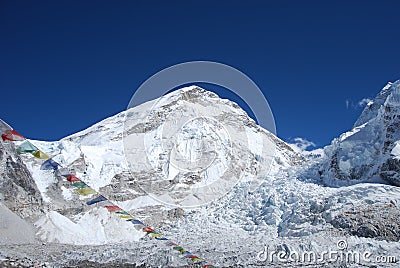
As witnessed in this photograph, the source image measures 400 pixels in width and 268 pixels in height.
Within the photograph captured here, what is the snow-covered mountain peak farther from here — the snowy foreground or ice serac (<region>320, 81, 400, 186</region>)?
ice serac (<region>320, 81, 400, 186</region>)

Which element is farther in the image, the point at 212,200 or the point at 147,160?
the point at 147,160

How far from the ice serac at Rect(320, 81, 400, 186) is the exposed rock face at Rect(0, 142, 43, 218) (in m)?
26.5

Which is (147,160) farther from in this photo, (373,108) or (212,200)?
(373,108)

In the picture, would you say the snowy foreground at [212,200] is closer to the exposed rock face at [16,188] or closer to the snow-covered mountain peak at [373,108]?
the exposed rock face at [16,188]

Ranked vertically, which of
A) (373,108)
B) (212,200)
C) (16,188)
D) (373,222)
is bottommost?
(373,222)

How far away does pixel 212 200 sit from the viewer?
45.6 m

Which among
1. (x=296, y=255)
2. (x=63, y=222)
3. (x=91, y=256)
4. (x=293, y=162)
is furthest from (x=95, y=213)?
(x=293, y=162)

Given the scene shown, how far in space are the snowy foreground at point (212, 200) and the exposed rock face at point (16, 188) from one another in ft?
0.39

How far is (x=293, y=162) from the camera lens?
6550cm

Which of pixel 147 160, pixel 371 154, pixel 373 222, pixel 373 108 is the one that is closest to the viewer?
pixel 373 222

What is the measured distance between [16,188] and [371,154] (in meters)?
30.7

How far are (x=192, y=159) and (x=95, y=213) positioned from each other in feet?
83.4

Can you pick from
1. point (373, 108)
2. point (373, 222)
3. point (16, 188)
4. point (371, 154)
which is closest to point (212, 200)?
point (371, 154)

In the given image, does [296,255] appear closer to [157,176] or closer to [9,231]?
[9,231]
